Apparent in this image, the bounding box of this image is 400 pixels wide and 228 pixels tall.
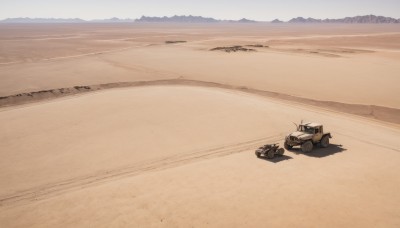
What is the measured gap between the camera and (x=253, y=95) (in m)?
33.3

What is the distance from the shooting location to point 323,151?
18.9m

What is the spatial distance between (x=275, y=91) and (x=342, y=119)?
1042cm

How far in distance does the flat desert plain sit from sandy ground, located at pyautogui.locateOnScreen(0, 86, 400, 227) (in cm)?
7

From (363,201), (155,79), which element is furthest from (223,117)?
(155,79)

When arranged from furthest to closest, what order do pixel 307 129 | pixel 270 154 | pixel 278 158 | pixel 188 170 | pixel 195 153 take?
1. pixel 307 129
2. pixel 195 153
3. pixel 278 158
4. pixel 270 154
5. pixel 188 170

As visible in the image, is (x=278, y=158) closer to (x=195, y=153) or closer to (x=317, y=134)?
(x=317, y=134)

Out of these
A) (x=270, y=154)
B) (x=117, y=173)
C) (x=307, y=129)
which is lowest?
(x=117, y=173)

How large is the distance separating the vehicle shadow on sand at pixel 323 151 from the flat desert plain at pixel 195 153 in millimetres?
103

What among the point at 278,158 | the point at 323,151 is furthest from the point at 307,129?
the point at 278,158

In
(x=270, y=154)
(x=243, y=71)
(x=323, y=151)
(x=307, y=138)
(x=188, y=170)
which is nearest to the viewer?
(x=188, y=170)

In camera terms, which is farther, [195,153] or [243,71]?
[243,71]

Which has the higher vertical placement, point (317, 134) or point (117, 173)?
point (317, 134)

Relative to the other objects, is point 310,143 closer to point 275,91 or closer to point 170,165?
point 170,165

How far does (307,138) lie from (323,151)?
1.27m
